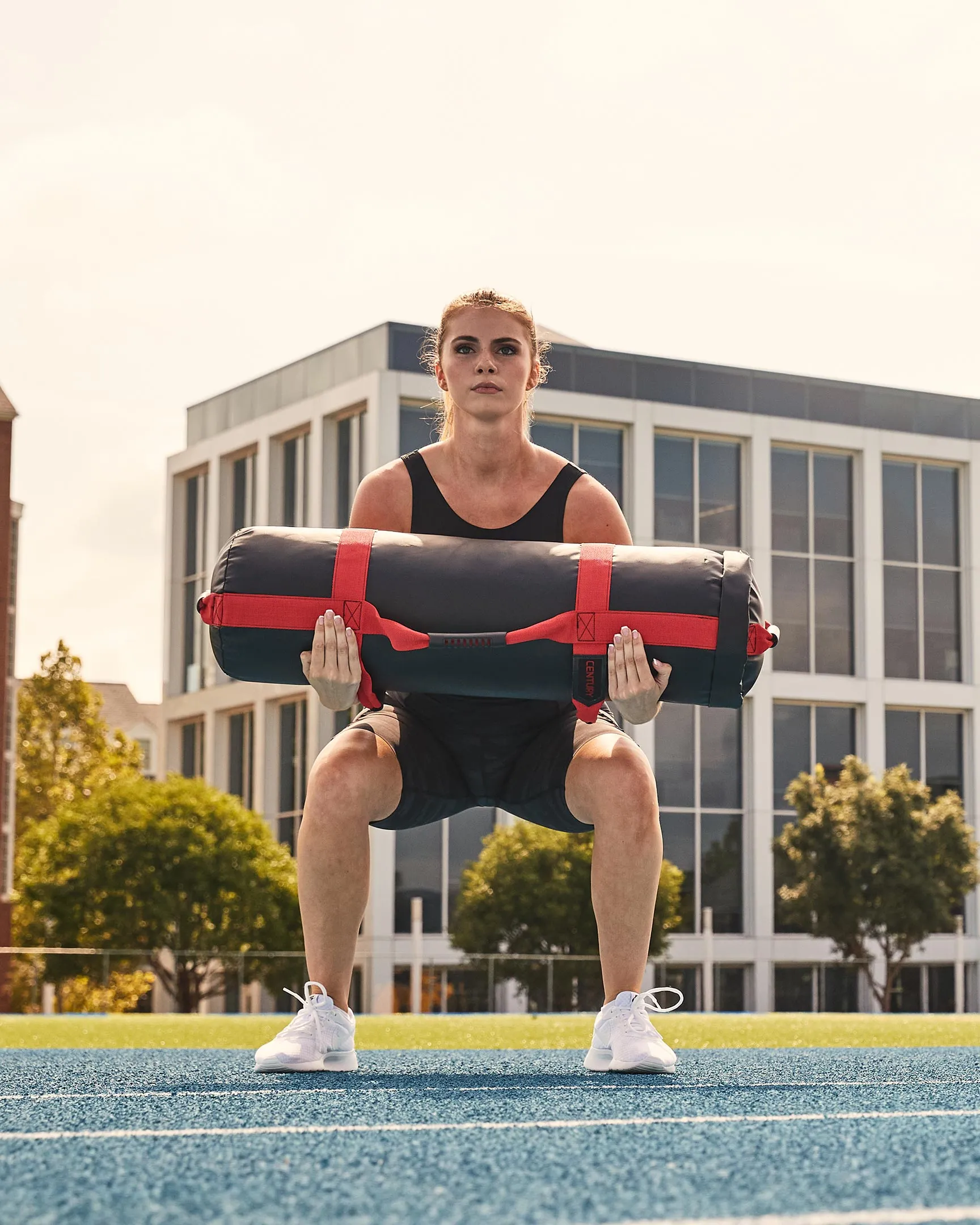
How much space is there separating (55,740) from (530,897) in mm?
13651

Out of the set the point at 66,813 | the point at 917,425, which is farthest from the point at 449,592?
the point at 917,425

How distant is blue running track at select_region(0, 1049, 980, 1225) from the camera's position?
1767mm

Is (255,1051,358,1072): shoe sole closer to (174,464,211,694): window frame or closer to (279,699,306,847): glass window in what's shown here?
(279,699,306,847): glass window

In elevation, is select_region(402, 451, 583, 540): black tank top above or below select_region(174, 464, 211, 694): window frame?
below

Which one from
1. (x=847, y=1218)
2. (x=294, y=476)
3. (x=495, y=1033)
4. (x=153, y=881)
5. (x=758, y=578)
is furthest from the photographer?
(x=294, y=476)

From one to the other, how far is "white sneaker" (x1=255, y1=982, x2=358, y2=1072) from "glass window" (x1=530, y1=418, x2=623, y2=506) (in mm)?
32542

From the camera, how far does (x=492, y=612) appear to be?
3902 millimetres

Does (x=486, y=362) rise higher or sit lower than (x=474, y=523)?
higher

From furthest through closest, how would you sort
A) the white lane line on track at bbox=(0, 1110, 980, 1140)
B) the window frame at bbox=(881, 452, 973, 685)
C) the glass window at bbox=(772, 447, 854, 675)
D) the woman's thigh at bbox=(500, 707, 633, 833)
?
the window frame at bbox=(881, 452, 973, 685)
the glass window at bbox=(772, 447, 854, 675)
the woman's thigh at bbox=(500, 707, 633, 833)
the white lane line on track at bbox=(0, 1110, 980, 1140)

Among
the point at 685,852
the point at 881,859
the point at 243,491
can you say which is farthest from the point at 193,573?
the point at 881,859

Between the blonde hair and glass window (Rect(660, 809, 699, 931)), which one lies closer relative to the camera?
the blonde hair

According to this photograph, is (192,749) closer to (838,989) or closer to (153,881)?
(153,881)

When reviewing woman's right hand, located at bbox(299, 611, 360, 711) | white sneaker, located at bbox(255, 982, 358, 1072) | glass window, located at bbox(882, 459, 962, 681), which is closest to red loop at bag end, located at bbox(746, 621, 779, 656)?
woman's right hand, located at bbox(299, 611, 360, 711)

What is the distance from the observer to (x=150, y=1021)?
44.5 ft
